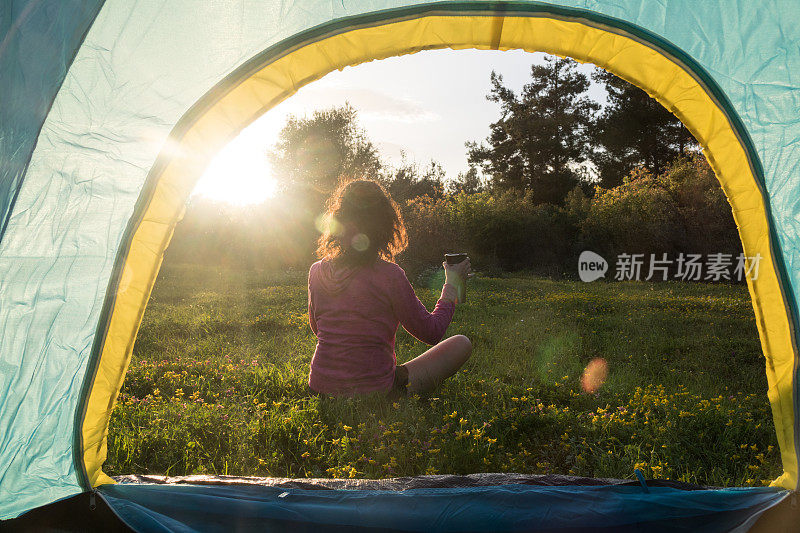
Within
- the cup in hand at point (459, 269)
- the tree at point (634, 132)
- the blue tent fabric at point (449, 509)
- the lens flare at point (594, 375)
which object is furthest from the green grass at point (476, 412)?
the tree at point (634, 132)

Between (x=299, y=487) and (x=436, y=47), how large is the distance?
5.92ft

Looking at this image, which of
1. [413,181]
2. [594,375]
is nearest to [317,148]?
[413,181]

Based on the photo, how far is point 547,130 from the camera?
91.9ft

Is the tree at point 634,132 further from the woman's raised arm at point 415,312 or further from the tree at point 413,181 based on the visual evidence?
the woman's raised arm at point 415,312

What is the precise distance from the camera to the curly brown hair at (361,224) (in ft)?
8.43

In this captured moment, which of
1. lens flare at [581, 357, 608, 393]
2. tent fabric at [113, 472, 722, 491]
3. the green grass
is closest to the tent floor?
tent fabric at [113, 472, 722, 491]

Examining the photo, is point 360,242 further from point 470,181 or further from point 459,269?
point 470,181

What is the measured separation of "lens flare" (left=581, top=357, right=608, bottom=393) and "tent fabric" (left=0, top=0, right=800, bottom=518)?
1.74m

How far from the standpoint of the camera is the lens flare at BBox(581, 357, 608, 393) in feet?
11.9

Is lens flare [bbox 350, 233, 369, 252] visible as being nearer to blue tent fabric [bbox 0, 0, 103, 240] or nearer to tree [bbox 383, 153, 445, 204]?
Answer: blue tent fabric [bbox 0, 0, 103, 240]

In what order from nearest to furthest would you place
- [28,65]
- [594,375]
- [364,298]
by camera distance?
1. [28,65]
2. [364,298]
3. [594,375]

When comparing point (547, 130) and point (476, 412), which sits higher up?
point (547, 130)

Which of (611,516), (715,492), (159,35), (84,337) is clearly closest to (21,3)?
(159,35)

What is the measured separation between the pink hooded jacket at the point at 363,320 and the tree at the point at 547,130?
2590 cm
